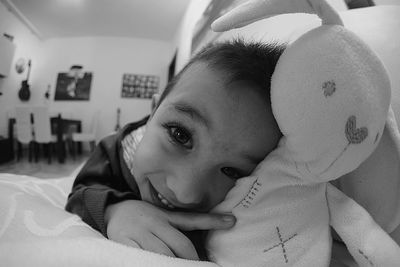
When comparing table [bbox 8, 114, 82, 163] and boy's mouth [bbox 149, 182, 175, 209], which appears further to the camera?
table [bbox 8, 114, 82, 163]

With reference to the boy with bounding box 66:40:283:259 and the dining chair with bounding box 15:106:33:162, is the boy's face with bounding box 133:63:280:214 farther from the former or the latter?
the dining chair with bounding box 15:106:33:162

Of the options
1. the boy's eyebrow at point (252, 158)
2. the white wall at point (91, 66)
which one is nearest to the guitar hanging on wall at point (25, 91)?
the white wall at point (91, 66)

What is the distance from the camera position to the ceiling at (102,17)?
1.45ft

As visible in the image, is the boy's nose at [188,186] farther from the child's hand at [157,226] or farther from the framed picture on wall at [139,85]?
the framed picture on wall at [139,85]

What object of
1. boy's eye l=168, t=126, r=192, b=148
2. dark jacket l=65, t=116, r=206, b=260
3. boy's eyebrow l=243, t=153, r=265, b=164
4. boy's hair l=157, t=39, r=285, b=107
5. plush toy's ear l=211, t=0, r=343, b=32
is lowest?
dark jacket l=65, t=116, r=206, b=260

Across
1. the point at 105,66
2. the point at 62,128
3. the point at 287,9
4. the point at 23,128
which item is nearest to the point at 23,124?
the point at 23,128

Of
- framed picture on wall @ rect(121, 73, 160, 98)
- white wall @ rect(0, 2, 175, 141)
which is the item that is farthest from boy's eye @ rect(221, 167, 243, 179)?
framed picture on wall @ rect(121, 73, 160, 98)

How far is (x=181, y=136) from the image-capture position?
0.24 m

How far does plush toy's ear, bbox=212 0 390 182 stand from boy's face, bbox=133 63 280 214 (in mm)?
71

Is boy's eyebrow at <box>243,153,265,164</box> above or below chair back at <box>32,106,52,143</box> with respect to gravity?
above

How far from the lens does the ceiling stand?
44 centimetres

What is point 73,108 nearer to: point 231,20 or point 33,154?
point 33,154

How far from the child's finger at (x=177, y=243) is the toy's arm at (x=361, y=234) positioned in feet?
0.40

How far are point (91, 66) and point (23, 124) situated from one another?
218 mm
